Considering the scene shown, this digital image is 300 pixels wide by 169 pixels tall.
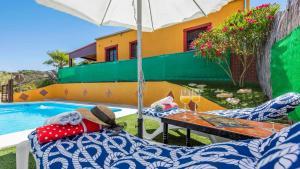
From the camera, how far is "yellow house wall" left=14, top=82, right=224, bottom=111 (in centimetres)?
831

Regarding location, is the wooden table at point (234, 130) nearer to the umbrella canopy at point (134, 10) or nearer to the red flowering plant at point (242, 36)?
the umbrella canopy at point (134, 10)

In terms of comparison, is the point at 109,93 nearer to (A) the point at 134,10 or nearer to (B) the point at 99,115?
(A) the point at 134,10

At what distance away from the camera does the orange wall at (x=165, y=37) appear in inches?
361

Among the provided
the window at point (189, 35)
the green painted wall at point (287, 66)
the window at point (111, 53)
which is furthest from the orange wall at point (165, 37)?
the green painted wall at point (287, 66)

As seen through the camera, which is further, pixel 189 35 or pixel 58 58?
pixel 58 58

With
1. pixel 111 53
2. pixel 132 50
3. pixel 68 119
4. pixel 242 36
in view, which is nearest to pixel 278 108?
pixel 68 119

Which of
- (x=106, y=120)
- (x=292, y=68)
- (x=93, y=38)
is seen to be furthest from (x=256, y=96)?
(x=93, y=38)

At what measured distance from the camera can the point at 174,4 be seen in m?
3.38

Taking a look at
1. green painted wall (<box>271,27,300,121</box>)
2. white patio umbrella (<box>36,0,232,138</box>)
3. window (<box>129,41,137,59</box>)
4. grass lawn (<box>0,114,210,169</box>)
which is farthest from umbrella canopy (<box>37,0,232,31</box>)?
window (<box>129,41,137,59</box>)

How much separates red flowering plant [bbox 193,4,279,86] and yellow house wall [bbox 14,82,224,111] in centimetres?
180

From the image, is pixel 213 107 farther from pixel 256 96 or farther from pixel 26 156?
pixel 26 156

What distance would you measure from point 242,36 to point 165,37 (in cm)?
599

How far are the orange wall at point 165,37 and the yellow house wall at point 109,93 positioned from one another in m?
3.06

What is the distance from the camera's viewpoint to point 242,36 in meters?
5.88
